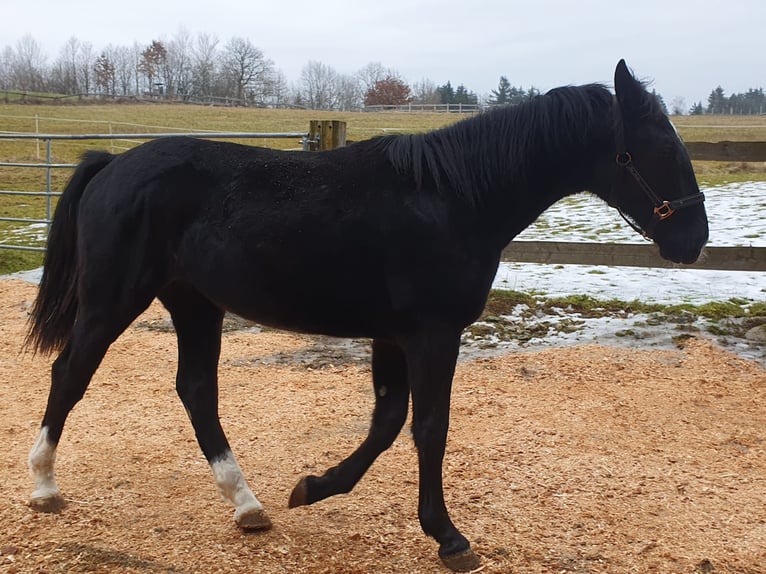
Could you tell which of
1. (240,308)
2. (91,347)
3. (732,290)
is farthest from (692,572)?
(732,290)

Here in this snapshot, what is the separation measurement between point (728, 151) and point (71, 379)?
5.58m

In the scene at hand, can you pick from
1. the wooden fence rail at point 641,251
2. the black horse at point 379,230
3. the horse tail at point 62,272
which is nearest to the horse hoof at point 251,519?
the black horse at point 379,230

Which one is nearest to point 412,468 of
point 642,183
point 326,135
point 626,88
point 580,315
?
point 642,183

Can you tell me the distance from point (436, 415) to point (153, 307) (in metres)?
5.28

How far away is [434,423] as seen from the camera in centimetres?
271

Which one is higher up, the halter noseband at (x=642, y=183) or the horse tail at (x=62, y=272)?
the halter noseband at (x=642, y=183)

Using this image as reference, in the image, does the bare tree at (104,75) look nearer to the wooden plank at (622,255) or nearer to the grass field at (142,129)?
the grass field at (142,129)

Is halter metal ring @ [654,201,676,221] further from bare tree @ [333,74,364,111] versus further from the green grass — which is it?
bare tree @ [333,74,364,111]

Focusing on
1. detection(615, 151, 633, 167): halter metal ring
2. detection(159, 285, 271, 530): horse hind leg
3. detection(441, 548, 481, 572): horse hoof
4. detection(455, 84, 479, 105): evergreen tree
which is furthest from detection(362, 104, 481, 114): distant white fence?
detection(441, 548, 481, 572): horse hoof

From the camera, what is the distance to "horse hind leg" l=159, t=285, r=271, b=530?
3086mm

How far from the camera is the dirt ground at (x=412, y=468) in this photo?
281 cm

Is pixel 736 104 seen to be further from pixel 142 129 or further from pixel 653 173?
pixel 653 173

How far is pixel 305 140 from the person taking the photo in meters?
6.75

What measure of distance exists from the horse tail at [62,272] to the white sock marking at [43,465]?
49 cm
